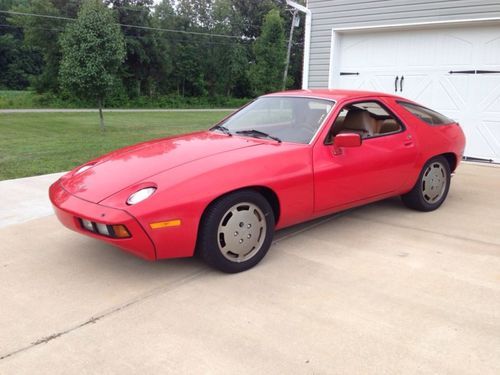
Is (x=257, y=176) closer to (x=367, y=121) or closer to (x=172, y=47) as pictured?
(x=367, y=121)

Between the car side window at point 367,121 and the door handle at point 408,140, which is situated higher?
the car side window at point 367,121

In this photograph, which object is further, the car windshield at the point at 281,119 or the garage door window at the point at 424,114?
the garage door window at the point at 424,114

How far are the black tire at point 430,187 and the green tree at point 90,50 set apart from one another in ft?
37.8

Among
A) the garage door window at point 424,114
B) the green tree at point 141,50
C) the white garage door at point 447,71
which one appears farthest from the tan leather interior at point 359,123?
the green tree at point 141,50

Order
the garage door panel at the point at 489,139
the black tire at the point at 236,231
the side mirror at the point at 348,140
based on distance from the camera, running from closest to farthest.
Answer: the black tire at the point at 236,231
the side mirror at the point at 348,140
the garage door panel at the point at 489,139

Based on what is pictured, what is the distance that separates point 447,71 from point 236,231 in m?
6.69

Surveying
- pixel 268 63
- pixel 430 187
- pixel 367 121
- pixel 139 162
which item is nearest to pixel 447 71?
pixel 430 187

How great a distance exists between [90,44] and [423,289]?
13.1 metres

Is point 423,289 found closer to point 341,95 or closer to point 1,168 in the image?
point 341,95

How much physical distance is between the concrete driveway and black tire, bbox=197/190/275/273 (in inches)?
4.8

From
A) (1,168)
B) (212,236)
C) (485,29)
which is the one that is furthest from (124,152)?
(485,29)

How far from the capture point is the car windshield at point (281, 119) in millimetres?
4301

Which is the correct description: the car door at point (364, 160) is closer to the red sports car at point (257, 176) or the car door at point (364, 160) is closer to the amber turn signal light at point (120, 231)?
the red sports car at point (257, 176)

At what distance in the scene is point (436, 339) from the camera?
2740 millimetres
